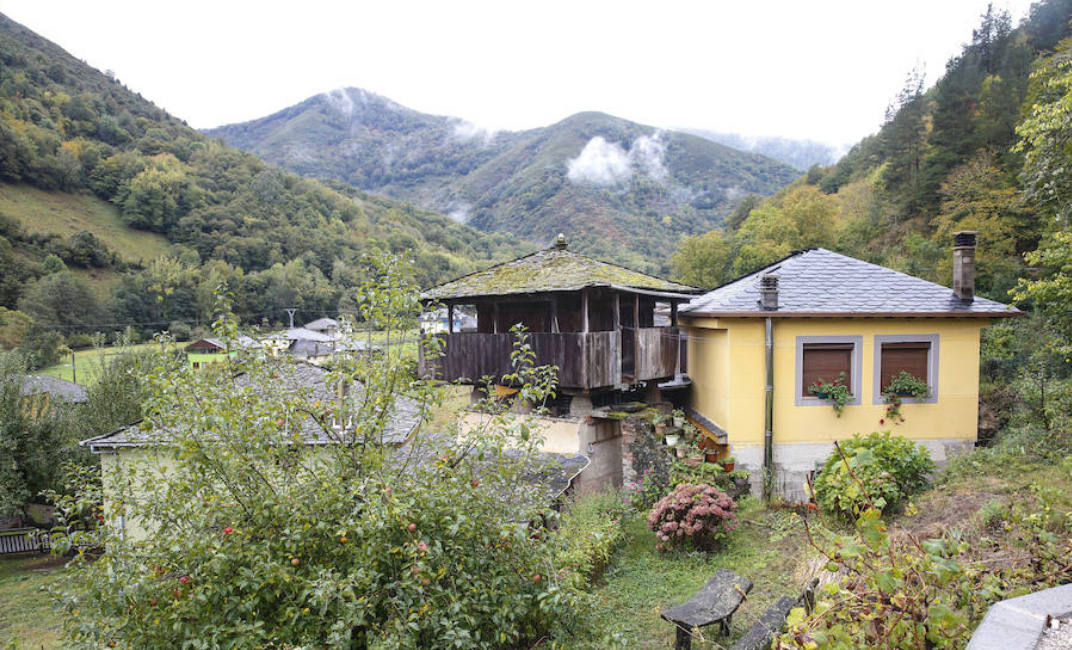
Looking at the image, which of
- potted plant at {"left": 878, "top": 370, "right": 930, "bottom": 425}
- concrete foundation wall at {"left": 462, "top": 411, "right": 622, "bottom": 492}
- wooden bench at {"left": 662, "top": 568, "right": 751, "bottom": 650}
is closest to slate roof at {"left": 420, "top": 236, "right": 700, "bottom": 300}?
concrete foundation wall at {"left": 462, "top": 411, "right": 622, "bottom": 492}

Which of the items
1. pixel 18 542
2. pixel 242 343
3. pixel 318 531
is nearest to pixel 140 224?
pixel 18 542

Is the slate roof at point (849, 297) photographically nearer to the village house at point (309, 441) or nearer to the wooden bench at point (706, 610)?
the wooden bench at point (706, 610)

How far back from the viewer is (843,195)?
37.4 m

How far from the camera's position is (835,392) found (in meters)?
10.0

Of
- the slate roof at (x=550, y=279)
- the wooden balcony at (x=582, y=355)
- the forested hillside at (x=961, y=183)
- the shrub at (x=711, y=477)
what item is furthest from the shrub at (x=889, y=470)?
the forested hillside at (x=961, y=183)

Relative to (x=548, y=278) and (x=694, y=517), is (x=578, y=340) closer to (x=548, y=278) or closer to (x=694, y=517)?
(x=548, y=278)

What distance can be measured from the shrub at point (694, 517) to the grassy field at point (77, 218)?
66268mm

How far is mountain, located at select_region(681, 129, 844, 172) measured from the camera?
501 ft

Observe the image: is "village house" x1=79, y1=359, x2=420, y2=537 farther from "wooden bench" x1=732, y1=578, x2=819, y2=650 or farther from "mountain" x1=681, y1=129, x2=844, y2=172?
"mountain" x1=681, y1=129, x2=844, y2=172

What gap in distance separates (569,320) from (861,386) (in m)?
6.03

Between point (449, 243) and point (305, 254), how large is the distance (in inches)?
→ 930

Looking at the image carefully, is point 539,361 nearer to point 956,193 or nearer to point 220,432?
point 220,432

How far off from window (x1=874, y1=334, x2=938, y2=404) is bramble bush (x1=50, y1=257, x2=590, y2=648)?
9196mm

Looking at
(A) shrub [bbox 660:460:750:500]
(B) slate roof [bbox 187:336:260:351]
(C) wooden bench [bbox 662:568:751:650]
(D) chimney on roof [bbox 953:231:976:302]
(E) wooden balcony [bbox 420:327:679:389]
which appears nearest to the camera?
(B) slate roof [bbox 187:336:260:351]
